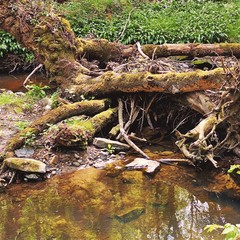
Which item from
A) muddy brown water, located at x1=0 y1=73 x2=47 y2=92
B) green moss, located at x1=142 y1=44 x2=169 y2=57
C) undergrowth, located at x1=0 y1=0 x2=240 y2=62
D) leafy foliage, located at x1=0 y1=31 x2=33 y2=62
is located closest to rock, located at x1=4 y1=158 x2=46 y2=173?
green moss, located at x1=142 y1=44 x2=169 y2=57

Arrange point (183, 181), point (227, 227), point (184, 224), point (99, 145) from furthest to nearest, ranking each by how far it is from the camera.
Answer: point (99, 145) < point (183, 181) < point (184, 224) < point (227, 227)

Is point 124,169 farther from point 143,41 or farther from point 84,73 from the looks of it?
point 143,41

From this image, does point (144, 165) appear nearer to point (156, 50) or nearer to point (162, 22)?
point (156, 50)

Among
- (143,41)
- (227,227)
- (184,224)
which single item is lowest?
A: (143,41)

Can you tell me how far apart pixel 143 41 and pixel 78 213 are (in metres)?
10.1

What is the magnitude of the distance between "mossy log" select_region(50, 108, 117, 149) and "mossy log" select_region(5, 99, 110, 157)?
207 mm

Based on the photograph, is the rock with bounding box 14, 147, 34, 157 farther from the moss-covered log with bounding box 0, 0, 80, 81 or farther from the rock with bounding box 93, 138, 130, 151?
the moss-covered log with bounding box 0, 0, 80, 81

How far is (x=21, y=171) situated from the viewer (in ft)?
21.0

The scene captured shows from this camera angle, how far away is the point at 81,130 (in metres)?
7.20

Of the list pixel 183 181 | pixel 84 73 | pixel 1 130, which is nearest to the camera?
pixel 183 181

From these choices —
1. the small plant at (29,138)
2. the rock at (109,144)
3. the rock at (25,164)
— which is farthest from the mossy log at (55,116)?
the rock at (109,144)

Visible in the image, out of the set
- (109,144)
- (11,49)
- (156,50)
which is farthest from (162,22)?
(109,144)

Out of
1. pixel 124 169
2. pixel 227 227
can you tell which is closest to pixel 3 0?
pixel 124 169

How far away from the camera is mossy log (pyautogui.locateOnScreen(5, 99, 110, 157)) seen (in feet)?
23.0
